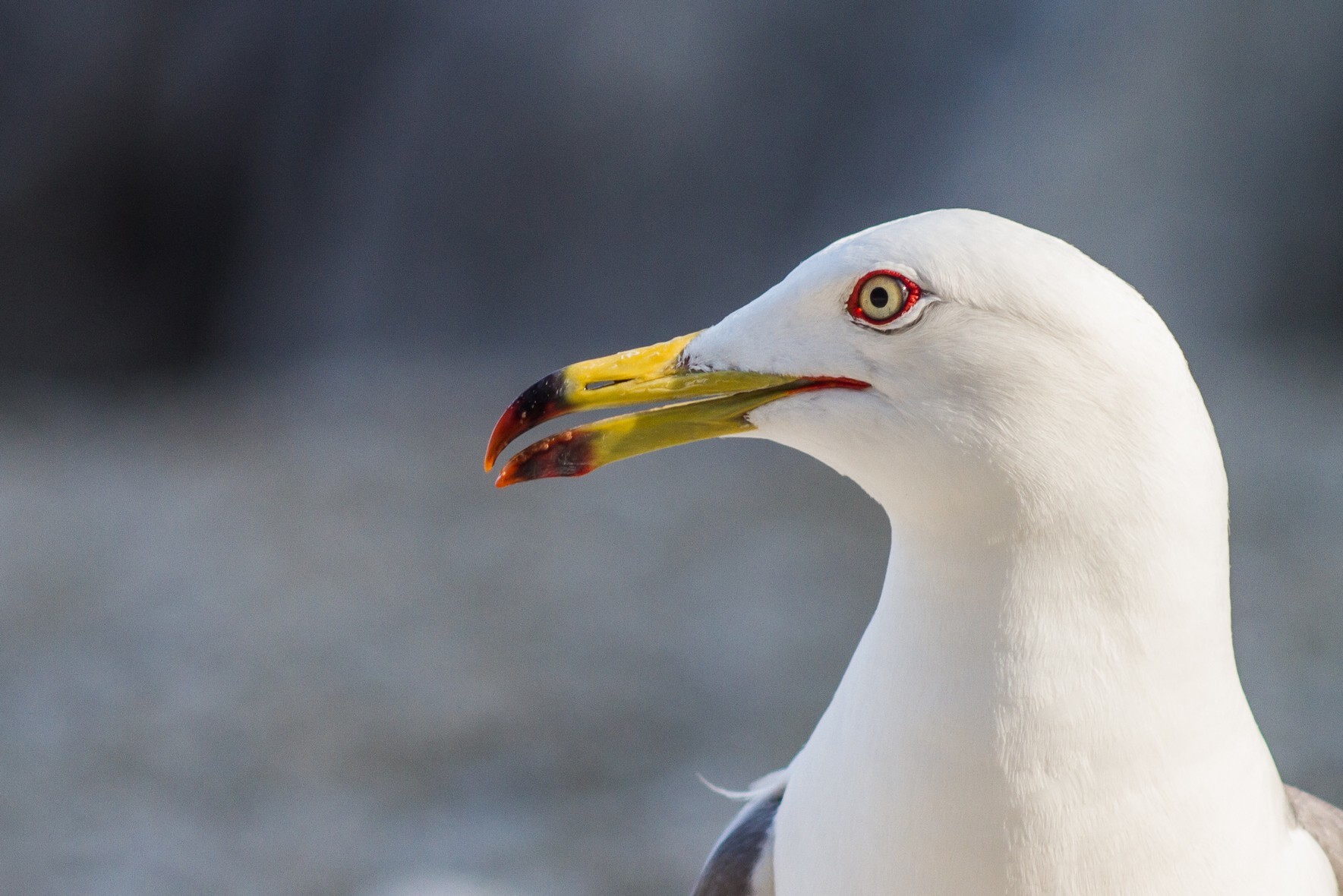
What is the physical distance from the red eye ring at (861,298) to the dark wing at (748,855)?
44 cm

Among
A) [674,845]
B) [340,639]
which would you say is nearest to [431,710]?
[340,639]

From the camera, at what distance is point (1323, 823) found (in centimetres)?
98

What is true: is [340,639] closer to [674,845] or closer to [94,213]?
[674,845]

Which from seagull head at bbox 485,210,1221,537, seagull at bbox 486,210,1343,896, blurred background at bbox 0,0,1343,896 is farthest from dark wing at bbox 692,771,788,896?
blurred background at bbox 0,0,1343,896

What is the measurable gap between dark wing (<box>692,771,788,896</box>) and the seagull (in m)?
0.18

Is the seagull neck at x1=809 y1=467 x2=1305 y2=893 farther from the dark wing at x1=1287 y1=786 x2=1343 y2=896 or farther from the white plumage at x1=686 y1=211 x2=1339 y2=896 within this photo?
the dark wing at x1=1287 y1=786 x2=1343 y2=896

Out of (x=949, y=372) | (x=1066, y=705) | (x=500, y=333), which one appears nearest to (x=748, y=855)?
(x=1066, y=705)

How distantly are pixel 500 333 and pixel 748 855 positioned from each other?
117 inches

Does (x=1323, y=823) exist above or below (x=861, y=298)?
below

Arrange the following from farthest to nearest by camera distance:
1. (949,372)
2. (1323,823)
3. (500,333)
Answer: (500,333) → (1323,823) → (949,372)

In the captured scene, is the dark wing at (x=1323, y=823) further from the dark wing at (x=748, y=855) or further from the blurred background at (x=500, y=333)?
the blurred background at (x=500, y=333)

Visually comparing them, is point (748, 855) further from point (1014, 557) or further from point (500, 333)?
point (500, 333)

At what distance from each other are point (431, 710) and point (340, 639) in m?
0.34

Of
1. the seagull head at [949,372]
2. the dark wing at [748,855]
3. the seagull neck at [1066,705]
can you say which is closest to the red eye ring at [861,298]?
the seagull head at [949,372]
